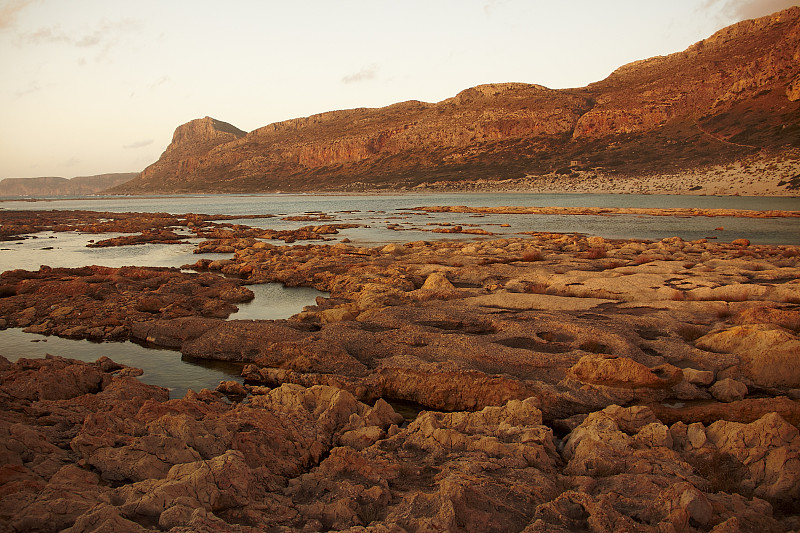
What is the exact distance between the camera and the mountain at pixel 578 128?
94062 millimetres

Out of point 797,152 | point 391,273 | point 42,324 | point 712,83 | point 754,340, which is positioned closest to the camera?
point 754,340

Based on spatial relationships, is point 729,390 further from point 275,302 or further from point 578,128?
point 578,128

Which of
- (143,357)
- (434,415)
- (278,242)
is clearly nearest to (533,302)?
(434,415)

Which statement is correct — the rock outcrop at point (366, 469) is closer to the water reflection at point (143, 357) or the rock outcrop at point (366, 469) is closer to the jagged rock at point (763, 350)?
the water reflection at point (143, 357)

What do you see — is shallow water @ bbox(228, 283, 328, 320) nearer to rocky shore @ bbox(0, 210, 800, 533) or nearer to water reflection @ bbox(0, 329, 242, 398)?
rocky shore @ bbox(0, 210, 800, 533)

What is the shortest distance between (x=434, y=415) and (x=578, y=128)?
136 metres

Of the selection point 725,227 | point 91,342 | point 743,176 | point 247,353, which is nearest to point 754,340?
point 247,353

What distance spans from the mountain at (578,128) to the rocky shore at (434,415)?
84.9m

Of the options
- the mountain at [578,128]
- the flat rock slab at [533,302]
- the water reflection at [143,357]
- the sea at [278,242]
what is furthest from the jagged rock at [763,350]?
the mountain at [578,128]

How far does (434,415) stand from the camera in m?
7.95

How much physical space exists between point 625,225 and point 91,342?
45.2m

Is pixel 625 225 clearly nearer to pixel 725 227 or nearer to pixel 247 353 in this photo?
pixel 725 227

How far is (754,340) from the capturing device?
10.3 m

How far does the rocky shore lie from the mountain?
8490 cm
